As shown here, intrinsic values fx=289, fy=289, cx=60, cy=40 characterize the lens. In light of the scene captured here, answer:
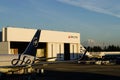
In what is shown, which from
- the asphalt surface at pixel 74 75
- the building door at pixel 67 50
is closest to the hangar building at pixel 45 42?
the building door at pixel 67 50

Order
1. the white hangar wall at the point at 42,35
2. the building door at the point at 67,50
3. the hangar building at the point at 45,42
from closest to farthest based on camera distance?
the white hangar wall at the point at 42,35, the hangar building at the point at 45,42, the building door at the point at 67,50

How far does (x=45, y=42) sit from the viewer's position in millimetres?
91938

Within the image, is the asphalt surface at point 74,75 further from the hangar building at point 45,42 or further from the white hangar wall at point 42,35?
the hangar building at point 45,42

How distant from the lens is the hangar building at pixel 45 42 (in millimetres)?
78562

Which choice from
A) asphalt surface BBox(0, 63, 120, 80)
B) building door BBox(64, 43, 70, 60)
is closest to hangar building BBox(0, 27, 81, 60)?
building door BBox(64, 43, 70, 60)

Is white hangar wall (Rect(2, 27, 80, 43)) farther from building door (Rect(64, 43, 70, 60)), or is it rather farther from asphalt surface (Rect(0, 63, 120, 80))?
asphalt surface (Rect(0, 63, 120, 80))

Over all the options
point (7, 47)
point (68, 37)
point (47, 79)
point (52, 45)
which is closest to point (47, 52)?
point (52, 45)

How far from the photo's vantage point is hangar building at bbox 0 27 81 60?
78562 millimetres

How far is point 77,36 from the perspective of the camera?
10338cm

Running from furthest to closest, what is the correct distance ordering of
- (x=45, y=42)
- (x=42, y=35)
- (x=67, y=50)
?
(x=67, y=50), (x=45, y=42), (x=42, y=35)

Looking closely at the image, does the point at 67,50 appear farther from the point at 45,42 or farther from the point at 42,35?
the point at 42,35

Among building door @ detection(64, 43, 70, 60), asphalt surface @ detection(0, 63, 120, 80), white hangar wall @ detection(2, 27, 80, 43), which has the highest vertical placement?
white hangar wall @ detection(2, 27, 80, 43)

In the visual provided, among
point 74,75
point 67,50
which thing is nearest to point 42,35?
point 67,50

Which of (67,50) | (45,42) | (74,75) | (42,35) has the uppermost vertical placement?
(42,35)
